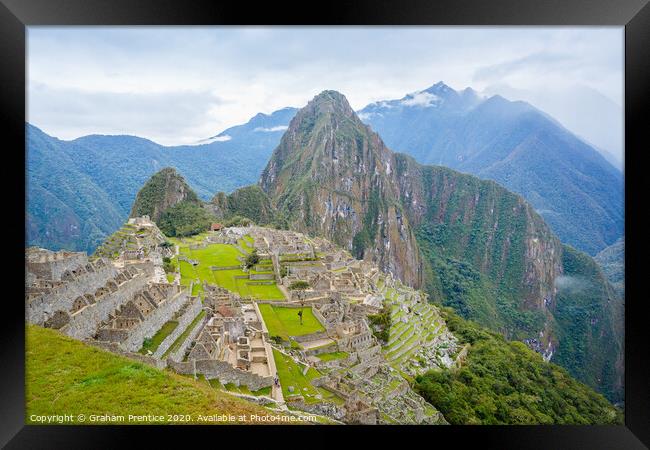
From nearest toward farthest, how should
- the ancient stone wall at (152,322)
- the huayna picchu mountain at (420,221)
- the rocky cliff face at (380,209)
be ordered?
the ancient stone wall at (152,322) < the huayna picchu mountain at (420,221) < the rocky cliff face at (380,209)

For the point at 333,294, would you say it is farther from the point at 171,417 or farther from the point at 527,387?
the point at 171,417

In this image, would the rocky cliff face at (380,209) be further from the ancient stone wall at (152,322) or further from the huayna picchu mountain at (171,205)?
the ancient stone wall at (152,322)

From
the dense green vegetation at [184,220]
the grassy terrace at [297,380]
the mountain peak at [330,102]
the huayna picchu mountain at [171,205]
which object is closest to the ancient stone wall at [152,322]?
the grassy terrace at [297,380]

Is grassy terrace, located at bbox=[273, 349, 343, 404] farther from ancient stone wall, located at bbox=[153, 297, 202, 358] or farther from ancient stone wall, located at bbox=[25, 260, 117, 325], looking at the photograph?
ancient stone wall, located at bbox=[25, 260, 117, 325]

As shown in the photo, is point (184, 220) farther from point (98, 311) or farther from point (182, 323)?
point (98, 311)

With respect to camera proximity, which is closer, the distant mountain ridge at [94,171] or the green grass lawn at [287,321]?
the distant mountain ridge at [94,171]

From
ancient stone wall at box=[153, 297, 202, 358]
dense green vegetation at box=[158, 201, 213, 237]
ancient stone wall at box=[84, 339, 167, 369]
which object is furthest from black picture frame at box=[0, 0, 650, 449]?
dense green vegetation at box=[158, 201, 213, 237]
